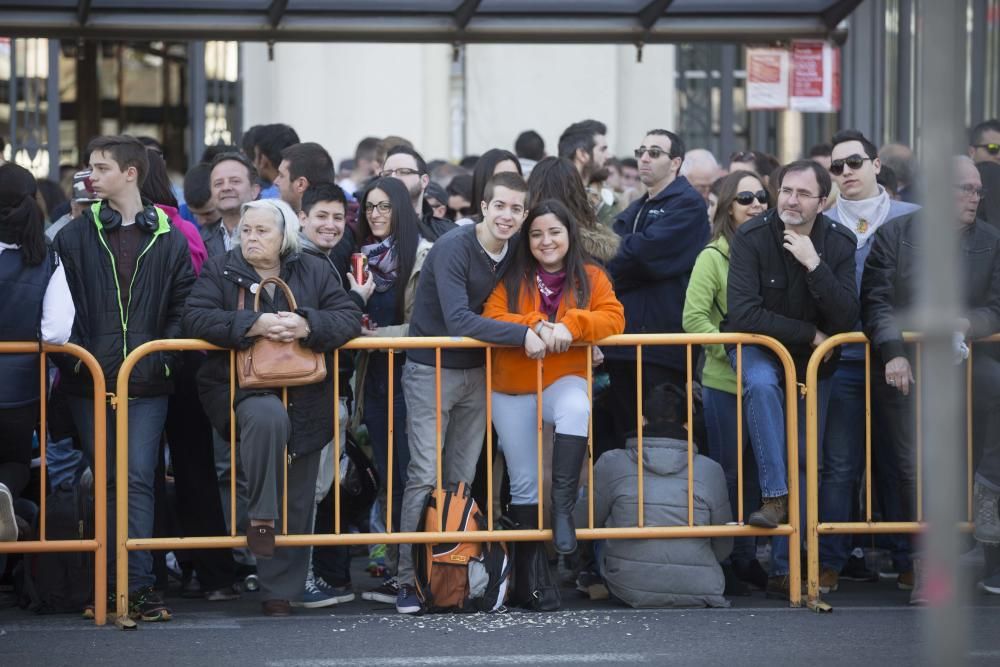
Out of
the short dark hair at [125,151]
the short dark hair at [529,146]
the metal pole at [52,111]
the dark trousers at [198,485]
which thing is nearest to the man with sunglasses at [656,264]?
the dark trousers at [198,485]

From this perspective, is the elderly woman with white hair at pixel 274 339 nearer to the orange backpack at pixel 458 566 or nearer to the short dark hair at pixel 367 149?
the orange backpack at pixel 458 566

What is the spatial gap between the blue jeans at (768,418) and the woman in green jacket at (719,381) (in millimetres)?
231

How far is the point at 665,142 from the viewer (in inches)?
327

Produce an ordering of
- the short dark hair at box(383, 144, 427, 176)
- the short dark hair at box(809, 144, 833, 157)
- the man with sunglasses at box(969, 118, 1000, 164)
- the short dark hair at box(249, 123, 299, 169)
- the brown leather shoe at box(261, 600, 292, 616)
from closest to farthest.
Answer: the brown leather shoe at box(261, 600, 292, 616), the short dark hair at box(383, 144, 427, 176), the short dark hair at box(249, 123, 299, 169), the man with sunglasses at box(969, 118, 1000, 164), the short dark hair at box(809, 144, 833, 157)

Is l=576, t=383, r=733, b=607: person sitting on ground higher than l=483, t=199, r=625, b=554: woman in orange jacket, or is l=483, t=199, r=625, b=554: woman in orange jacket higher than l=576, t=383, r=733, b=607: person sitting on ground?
l=483, t=199, r=625, b=554: woman in orange jacket

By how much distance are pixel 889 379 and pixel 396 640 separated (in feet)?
8.54

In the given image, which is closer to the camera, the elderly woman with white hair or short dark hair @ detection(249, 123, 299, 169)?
the elderly woman with white hair

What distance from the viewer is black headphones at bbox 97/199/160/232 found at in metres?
7.07

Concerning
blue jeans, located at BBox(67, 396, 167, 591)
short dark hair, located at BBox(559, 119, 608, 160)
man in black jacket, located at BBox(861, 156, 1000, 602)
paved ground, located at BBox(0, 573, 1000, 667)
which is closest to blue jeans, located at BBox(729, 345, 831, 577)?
man in black jacket, located at BBox(861, 156, 1000, 602)

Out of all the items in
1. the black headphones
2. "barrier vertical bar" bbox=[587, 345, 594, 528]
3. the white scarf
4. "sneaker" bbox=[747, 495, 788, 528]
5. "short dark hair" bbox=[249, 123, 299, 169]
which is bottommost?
"sneaker" bbox=[747, 495, 788, 528]

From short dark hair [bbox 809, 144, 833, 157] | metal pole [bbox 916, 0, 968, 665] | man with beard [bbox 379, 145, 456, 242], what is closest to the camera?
metal pole [bbox 916, 0, 968, 665]

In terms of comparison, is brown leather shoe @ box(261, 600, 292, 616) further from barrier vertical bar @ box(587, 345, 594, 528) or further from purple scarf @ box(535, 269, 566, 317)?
purple scarf @ box(535, 269, 566, 317)

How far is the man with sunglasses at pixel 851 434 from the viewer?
25.7 feet

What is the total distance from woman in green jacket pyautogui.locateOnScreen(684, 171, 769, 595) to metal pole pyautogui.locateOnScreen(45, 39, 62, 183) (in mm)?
7315
